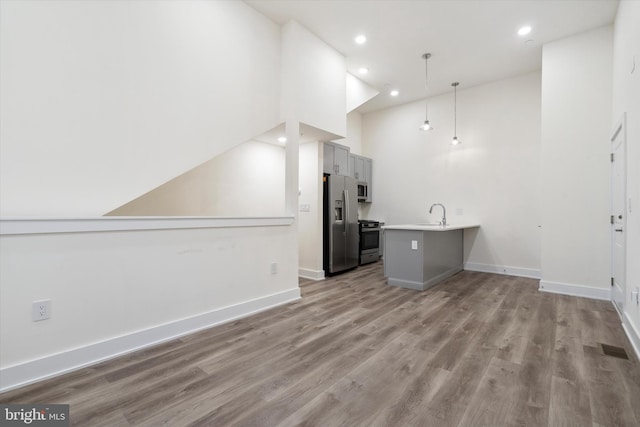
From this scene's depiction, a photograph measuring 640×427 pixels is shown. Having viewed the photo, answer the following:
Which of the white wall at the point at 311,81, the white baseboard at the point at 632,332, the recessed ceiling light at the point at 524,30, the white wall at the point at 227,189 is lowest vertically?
the white baseboard at the point at 632,332

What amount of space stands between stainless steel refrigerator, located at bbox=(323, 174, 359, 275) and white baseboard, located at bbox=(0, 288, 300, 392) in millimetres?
1945

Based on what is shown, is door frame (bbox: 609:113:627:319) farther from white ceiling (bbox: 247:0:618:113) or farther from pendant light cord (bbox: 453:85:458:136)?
pendant light cord (bbox: 453:85:458:136)

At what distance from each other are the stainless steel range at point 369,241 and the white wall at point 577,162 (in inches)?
110

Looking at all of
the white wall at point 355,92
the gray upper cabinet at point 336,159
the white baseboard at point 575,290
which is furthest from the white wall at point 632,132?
the gray upper cabinet at point 336,159

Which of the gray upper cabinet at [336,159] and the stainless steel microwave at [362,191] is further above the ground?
the gray upper cabinet at [336,159]

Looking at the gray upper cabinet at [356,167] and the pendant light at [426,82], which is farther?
the gray upper cabinet at [356,167]

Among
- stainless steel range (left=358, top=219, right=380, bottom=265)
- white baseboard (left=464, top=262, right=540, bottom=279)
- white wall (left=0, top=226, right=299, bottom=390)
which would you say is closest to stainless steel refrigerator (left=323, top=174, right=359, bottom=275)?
stainless steel range (left=358, top=219, right=380, bottom=265)

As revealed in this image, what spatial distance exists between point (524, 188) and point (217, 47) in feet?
16.8

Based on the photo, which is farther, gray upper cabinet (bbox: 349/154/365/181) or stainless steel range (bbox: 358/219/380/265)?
gray upper cabinet (bbox: 349/154/365/181)

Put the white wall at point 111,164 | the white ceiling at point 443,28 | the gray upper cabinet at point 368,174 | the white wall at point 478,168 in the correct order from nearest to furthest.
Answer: the white wall at point 111,164, the white ceiling at point 443,28, the white wall at point 478,168, the gray upper cabinet at point 368,174

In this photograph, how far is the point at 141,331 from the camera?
2363 mm

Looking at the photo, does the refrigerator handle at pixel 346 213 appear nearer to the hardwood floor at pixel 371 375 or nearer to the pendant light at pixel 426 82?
the pendant light at pixel 426 82

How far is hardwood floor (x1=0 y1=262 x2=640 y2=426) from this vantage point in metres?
1.59

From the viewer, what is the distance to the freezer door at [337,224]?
4934 millimetres
